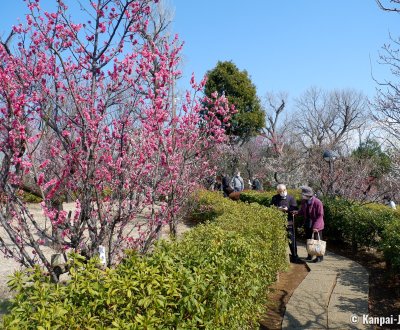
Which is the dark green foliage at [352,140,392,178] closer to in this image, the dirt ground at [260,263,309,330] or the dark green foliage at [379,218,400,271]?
the dark green foliage at [379,218,400,271]

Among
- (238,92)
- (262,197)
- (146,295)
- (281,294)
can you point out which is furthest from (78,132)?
(238,92)

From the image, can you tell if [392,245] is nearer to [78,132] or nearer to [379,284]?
[379,284]

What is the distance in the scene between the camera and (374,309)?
199 inches

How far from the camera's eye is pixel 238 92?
23594 millimetres

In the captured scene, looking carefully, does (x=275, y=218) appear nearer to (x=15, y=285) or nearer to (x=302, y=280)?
(x=302, y=280)

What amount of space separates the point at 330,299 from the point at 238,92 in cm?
1959

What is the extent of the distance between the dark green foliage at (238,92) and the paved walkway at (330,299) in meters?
16.6

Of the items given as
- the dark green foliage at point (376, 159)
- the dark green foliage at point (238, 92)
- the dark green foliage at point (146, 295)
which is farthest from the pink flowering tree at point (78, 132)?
the dark green foliage at point (238, 92)

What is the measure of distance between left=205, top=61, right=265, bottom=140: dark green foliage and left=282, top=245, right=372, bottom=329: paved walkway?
16.6 m

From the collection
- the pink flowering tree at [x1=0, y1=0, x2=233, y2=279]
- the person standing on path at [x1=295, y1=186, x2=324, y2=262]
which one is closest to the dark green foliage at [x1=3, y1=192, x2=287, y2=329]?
the pink flowering tree at [x1=0, y1=0, x2=233, y2=279]

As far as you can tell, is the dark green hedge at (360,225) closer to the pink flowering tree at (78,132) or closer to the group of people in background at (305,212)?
the group of people in background at (305,212)

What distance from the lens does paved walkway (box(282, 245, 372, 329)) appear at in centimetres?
441

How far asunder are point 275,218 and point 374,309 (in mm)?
1899

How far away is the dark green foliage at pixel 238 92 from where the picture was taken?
76.2ft
